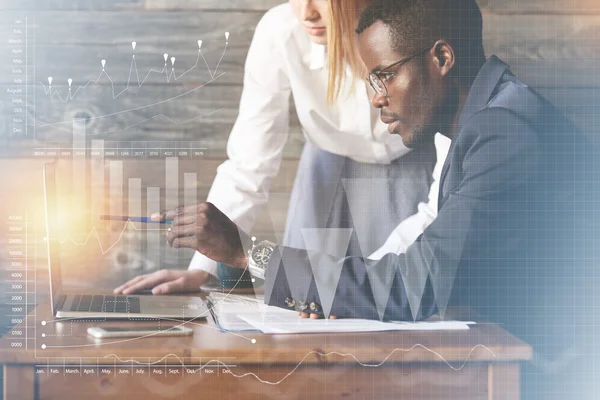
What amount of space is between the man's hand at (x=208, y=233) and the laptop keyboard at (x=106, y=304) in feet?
0.44

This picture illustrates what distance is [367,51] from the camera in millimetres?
1493

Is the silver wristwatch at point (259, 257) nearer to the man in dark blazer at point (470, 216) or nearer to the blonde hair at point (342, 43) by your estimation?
the man in dark blazer at point (470, 216)

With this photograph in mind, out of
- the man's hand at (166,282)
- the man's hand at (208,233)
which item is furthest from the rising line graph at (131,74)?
Answer: the man's hand at (166,282)

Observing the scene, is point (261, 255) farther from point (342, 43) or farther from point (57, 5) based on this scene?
point (57, 5)

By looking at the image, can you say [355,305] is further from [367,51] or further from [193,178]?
[367,51]

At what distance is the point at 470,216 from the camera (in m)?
1.46

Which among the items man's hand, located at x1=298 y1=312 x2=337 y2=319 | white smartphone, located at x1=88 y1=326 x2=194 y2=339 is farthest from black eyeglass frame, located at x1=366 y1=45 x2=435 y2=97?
white smartphone, located at x1=88 y1=326 x2=194 y2=339

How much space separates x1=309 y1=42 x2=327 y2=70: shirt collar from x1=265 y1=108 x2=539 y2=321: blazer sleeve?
0.99 feet

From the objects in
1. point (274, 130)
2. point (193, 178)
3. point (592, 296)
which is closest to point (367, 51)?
point (274, 130)

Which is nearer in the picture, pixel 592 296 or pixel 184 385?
pixel 184 385

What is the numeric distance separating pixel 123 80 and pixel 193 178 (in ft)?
0.75

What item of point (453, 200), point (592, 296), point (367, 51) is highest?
point (367, 51)

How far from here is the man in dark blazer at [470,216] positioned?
4.76ft

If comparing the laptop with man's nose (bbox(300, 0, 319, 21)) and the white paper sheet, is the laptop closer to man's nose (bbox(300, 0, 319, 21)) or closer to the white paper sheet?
the white paper sheet
